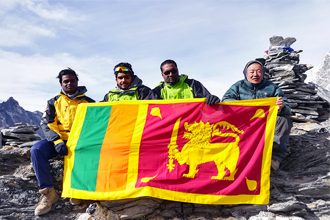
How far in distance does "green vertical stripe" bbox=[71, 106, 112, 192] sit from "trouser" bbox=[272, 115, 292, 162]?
137 inches

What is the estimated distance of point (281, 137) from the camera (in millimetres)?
4586

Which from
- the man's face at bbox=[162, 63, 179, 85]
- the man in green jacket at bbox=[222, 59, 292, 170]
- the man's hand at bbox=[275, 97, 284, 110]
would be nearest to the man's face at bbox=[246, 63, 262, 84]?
the man in green jacket at bbox=[222, 59, 292, 170]

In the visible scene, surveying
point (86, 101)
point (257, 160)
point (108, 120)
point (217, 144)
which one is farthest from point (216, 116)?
point (86, 101)

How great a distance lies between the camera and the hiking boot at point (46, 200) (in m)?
4.04

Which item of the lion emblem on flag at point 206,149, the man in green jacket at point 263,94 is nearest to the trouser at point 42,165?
the lion emblem on flag at point 206,149

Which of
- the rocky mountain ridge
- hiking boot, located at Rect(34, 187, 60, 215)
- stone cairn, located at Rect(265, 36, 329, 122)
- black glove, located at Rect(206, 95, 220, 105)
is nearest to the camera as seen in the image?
hiking boot, located at Rect(34, 187, 60, 215)

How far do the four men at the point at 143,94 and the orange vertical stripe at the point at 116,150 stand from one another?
532mm

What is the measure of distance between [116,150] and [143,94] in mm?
1380

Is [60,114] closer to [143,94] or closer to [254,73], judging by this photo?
[143,94]

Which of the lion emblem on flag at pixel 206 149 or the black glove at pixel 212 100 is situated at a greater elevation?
the black glove at pixel 212 100

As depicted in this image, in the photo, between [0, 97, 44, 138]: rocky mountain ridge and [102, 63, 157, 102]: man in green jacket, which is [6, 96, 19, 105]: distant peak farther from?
[102, 63, 157, 102]: man in green jacket

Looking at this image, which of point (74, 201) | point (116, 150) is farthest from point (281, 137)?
point (74, 201)

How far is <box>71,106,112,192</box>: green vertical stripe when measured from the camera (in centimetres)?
417

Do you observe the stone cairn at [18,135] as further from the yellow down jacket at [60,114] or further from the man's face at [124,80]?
the man's face at [124,80]
